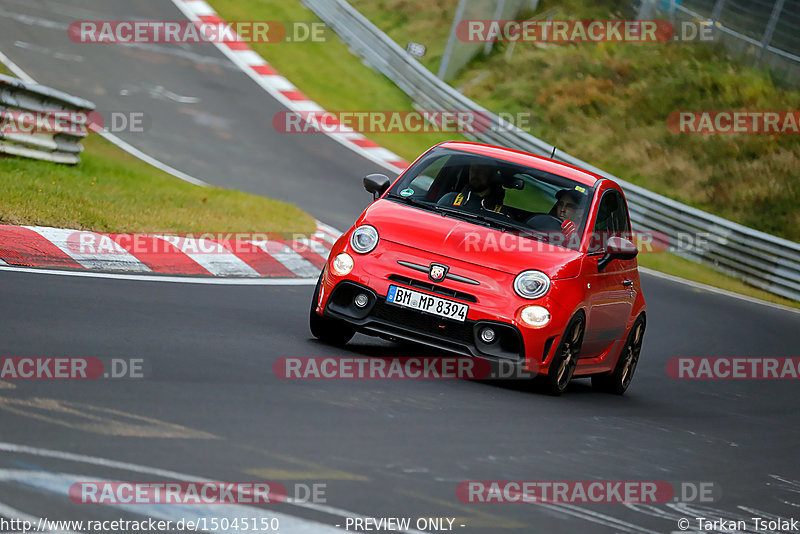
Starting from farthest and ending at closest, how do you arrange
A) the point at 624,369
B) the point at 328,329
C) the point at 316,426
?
the point at 624,369
the point at 328,329
the point at 316,426

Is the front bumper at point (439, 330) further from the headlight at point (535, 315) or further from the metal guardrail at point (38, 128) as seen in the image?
the metal guardrail at point (38, 128)

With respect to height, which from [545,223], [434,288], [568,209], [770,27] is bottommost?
[434,288]

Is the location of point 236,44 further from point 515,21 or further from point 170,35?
point 515,21

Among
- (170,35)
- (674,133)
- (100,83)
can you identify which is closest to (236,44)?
(170,35)

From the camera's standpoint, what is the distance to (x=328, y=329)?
8570 millimetres

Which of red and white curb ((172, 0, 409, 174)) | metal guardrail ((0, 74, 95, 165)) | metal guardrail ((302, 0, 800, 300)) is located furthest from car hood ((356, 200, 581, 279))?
red and white curb ((172, 0, 409, 174))

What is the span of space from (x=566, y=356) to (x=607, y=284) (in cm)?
90

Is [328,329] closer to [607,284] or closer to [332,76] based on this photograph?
[607,284]

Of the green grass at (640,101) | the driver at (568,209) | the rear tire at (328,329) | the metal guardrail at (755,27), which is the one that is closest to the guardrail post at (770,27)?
the metal guardrail at (755,27)

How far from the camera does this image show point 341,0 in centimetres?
2869

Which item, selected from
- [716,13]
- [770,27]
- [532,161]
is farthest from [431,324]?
[716,13]

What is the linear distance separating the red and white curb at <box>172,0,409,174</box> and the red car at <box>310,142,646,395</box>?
12721 millimetres

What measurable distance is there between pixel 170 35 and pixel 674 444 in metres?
20.6

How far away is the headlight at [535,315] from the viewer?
313 inches
